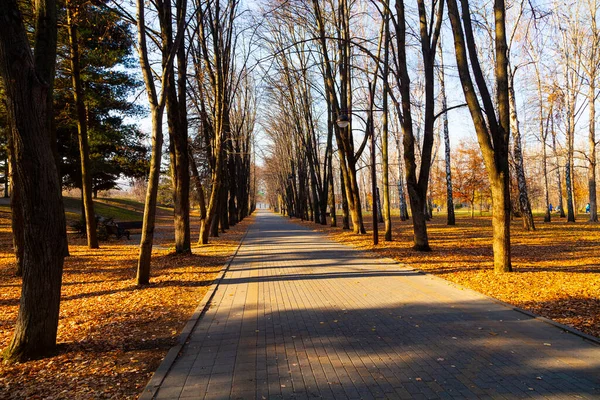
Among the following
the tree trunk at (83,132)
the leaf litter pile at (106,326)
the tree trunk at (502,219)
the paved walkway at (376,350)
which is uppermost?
the tree trunk at (83,132)

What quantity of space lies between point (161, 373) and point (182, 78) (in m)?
11.5

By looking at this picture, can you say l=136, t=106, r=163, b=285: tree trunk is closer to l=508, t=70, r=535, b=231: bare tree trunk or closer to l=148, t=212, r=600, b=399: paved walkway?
l=148, t=212, r=600, b=399: paved walkway

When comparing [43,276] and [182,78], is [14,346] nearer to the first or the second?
[43,276]

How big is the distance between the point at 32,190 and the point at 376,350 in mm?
3992

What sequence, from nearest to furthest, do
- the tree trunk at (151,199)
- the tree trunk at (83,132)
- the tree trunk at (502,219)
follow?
the tree trunk at (151,199) < the tree trunk at (502,219) < the tree trunk at (83,132)

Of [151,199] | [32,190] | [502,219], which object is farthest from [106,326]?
[502,219]

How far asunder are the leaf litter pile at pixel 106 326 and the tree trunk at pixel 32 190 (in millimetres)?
368

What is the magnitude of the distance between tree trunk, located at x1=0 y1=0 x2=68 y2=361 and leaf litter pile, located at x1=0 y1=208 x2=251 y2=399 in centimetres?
37

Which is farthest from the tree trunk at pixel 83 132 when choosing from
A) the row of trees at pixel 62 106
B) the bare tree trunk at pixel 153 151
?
the bare tree trunk at pixel 153 151

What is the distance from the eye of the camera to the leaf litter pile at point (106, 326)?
153 inches

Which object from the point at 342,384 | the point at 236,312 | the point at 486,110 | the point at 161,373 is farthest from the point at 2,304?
the point at 486,110

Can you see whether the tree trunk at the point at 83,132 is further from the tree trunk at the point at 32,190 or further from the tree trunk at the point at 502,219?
the tree trunk at the point at 502,219

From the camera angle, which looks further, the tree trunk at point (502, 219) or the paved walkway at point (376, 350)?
the tree trunk at point (502, 219)

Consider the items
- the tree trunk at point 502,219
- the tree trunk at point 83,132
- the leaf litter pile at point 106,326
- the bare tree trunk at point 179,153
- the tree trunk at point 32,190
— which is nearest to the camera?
the leaf litter pile at point 106,326
